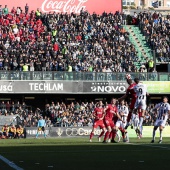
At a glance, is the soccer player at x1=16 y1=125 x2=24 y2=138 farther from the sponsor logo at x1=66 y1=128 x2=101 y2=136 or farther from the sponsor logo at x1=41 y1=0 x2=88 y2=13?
the sponsor logo at x1=41 y1=0 x2=88 y2=13

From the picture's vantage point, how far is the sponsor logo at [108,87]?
55.6 meters

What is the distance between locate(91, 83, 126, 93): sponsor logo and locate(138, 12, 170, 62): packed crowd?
241 inches

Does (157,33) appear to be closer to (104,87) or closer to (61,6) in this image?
(61,6)

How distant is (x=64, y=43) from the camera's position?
57.2m

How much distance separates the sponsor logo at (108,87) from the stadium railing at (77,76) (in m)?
0.58

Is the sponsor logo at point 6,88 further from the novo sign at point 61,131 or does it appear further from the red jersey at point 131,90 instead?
the red jersey at point 131,90

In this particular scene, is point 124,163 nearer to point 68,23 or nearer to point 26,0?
point 68,23

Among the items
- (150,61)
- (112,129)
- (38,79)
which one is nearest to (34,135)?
(38,79)

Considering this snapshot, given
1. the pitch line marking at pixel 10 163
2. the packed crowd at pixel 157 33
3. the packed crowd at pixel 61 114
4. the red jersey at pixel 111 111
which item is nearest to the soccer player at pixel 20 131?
the packed crowd at pixel 61 114

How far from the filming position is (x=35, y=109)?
56.6 m

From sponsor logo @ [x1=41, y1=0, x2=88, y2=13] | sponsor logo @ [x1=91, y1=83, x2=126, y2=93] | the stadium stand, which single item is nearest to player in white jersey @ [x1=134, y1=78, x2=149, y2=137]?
the stadium stand

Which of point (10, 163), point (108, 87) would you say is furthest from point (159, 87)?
point (10, 163)

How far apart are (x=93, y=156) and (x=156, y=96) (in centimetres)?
4409

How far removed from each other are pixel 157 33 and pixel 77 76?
12.2m
